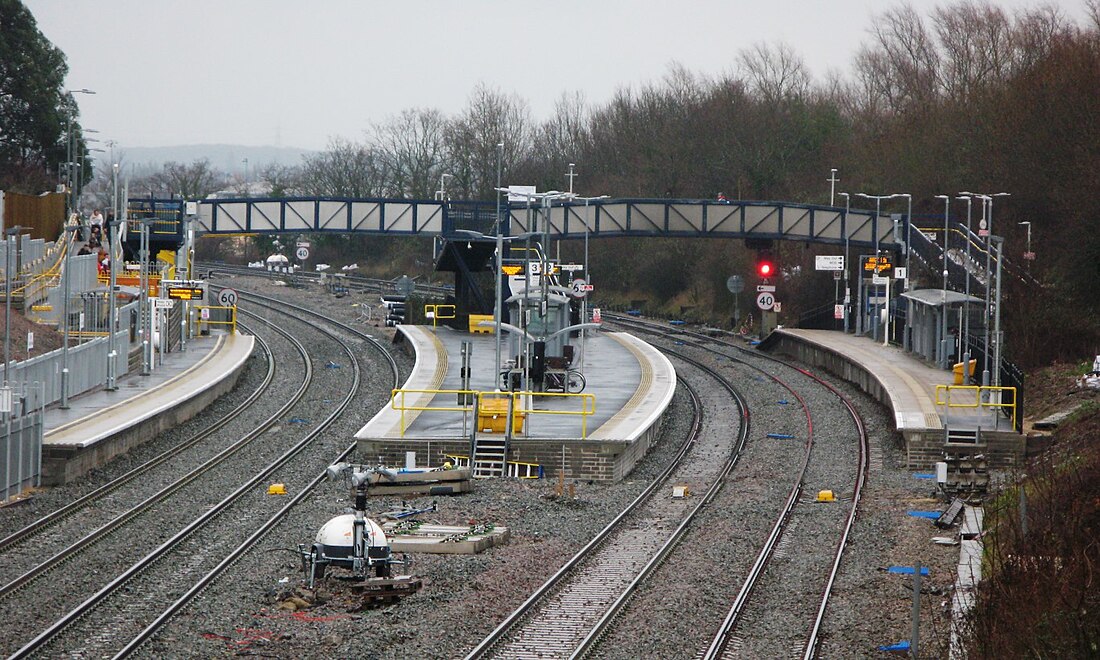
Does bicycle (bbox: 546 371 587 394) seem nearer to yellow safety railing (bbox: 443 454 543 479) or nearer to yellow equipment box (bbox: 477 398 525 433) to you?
yellow equipment box (bbox: 477 398 525 433)

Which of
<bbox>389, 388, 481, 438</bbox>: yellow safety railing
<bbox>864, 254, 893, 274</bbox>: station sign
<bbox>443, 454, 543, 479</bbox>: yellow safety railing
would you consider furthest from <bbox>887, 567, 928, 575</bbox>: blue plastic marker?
<bbox>864, 254, 893, 274</bbox>: station sign

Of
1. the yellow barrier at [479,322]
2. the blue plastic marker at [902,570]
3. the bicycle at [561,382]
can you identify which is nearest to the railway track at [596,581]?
the blue plastic marker at [902,570]

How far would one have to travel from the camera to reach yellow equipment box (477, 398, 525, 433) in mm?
28234

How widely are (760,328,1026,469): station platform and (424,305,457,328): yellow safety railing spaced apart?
42.9ft

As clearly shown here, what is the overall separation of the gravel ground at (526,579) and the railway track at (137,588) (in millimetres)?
538

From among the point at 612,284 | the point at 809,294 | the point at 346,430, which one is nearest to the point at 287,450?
the point at 346,430

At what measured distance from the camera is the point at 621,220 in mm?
55625

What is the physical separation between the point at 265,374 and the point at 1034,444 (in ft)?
74.0

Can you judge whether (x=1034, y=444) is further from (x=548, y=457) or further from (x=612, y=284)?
(x=612, y=284)

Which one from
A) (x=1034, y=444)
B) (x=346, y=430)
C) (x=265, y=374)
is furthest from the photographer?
(x=265, y=374)

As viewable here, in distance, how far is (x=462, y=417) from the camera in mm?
30797

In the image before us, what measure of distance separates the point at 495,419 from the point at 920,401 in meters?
10.9

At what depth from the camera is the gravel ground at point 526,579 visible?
1527 centimetres

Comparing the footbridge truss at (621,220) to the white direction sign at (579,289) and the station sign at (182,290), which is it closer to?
the white direction sign at (579,289)
